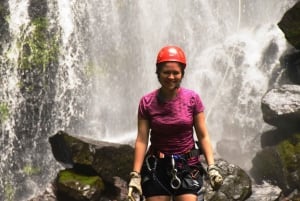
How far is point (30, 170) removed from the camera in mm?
16328

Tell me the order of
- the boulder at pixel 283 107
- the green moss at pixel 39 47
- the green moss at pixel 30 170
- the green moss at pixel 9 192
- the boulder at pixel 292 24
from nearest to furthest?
the boulder at pixel 283 107 < the boulder at pixel 292 24 < the green moss at pixel 9 192 < the green moss at pixel 30 170 < the green moss at pixel 39 47

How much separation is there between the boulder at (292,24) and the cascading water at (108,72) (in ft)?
12.1

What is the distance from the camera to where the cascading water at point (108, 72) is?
16.5 m

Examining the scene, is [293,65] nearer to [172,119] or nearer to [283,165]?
[283,165]

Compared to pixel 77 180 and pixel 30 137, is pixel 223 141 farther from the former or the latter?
pixel 30 137

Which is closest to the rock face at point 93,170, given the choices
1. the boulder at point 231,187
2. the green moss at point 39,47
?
the boulder at point 231,187

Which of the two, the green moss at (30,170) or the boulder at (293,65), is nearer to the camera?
the boulder at (293,65)

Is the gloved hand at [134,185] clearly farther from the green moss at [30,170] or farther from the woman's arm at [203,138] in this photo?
the green moss at [30,170]

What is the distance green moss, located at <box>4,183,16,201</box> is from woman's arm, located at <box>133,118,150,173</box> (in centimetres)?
1305

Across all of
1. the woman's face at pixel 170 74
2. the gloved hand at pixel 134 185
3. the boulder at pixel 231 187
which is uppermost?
the woman's face at pixel 170 74

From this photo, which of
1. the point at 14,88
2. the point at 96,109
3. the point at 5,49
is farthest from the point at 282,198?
the point at 5,49

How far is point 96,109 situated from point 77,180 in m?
8.44

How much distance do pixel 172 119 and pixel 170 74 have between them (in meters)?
0.46

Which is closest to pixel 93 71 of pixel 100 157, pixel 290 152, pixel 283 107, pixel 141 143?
pixel 100 157
